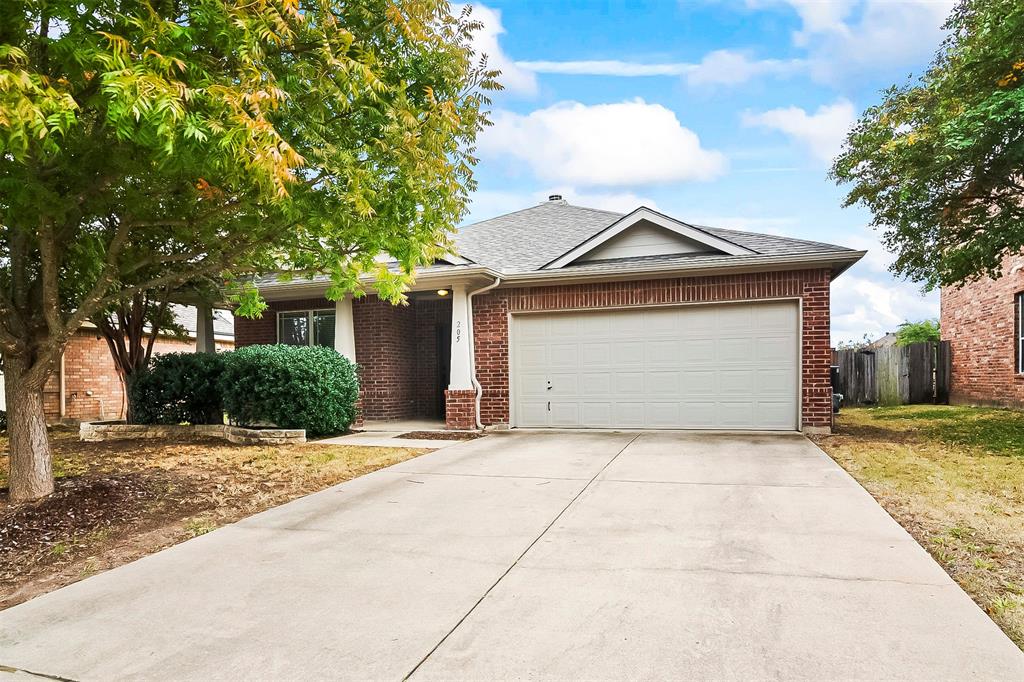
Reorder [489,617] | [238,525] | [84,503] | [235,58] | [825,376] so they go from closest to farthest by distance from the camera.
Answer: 1. [489,617]
2. [235,58]
3. [238,525]
4. [84,503]
5. [825,376]

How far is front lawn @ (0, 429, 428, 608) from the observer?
4.35 meters

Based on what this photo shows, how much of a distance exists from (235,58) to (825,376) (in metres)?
9.40

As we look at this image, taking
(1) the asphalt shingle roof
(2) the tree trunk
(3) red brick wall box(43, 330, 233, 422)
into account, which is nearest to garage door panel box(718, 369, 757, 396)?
(1) the asphalt shingle roof

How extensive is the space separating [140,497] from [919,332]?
29.2 meters

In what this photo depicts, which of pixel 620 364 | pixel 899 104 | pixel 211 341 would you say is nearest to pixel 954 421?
pixel 899 104

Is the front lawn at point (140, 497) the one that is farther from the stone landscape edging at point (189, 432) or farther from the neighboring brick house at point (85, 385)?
the neighboring brick house at point (85, 385)

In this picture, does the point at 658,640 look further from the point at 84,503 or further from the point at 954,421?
the point at 954,421

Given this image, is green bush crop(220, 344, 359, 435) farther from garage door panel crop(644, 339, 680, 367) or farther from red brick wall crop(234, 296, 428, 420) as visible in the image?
garage door panel crop(644, 339, 680, 367)

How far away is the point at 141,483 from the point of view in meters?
6.45

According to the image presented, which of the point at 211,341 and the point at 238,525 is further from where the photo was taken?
the point at 211,341

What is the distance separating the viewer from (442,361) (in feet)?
48.4

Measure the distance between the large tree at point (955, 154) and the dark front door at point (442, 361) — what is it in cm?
891

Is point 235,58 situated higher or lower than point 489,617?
higher

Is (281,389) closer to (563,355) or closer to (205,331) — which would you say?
(205,331)
